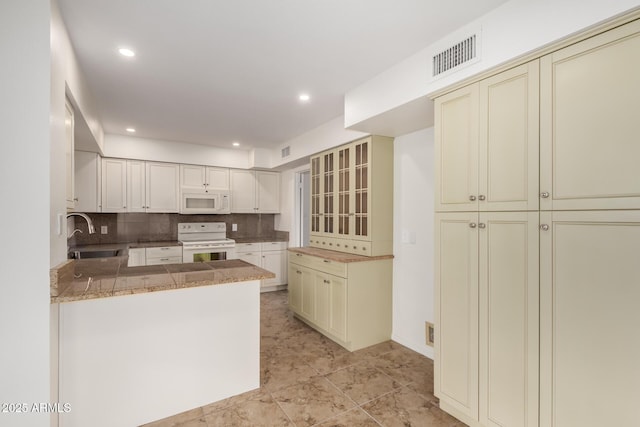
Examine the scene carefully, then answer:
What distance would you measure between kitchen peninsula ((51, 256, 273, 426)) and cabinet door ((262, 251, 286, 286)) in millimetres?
2907

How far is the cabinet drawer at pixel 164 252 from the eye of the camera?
4.50m

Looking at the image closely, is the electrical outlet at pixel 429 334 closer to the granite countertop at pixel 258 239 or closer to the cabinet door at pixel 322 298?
the cabinet door at pixel 322 298

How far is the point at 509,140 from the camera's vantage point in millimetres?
1766

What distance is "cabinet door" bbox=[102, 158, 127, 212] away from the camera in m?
4.43

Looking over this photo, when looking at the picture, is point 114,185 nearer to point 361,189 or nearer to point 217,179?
point 217,179

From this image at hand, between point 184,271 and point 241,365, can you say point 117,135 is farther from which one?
point 241,365

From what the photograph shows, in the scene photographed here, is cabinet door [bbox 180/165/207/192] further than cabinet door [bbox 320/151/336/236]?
Yes

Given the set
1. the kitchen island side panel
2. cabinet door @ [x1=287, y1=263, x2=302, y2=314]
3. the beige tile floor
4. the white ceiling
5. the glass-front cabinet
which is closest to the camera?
the white ceiling

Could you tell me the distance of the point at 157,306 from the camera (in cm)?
209

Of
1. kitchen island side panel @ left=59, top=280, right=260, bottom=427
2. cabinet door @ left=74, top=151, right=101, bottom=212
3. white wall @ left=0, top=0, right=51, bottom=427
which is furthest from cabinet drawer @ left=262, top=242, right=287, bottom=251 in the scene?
white wall @ left=0, top=0, right=51, bottom=427

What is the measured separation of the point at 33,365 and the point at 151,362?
68 cm

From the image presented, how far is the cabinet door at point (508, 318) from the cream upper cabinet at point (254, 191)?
170 inches

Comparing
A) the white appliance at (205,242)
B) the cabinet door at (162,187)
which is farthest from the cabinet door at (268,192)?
the cabinet door at (162,187)

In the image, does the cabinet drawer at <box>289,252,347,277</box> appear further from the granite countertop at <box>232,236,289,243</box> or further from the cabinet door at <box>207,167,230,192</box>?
the cabinet door at <box>207,167,230,192</box>
